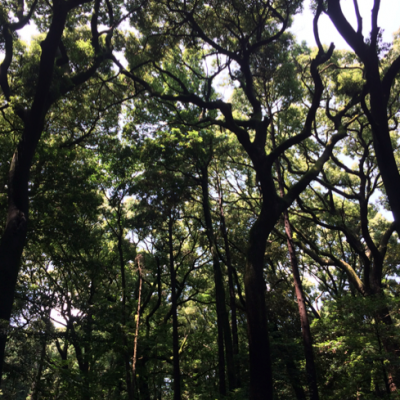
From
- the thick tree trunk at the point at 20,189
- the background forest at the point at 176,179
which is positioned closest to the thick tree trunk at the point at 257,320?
the background forest at the point at 176,179

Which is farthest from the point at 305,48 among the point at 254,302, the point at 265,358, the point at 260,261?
the point at 265,358

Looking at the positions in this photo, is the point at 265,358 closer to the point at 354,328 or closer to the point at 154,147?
the point at 354,328

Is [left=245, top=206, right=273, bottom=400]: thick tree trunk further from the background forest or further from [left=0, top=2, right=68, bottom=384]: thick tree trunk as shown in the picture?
[left=0, top=2, right=68, bottom=384]: thick tree trunk

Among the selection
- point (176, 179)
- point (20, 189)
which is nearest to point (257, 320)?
point (20, 189)

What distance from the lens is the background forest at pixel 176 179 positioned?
19.9 feet

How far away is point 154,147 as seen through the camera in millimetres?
10320

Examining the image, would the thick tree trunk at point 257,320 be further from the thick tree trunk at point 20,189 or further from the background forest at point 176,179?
the thick tree trunk at point 20,189

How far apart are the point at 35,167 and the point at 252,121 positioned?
6.62 m

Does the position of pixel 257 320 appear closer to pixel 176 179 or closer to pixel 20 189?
pixel 20 189

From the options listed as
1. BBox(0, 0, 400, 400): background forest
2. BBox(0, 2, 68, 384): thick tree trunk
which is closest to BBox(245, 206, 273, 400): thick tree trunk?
BBox(0, 0, 400, 400): background forest

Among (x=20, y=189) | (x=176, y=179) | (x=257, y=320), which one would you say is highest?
(x=176, y=179)

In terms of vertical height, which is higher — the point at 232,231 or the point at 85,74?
the point at 85,74

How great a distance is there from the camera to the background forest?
6062 millimetres

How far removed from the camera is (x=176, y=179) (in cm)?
1026
